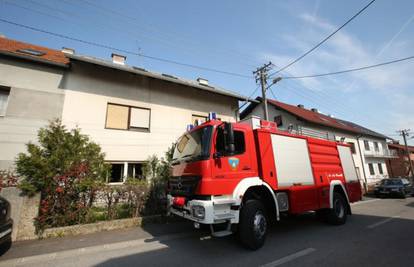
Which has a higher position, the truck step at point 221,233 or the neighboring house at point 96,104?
the neighboring house at point 96,104

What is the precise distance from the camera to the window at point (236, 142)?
453 centimetres

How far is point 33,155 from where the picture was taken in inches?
222

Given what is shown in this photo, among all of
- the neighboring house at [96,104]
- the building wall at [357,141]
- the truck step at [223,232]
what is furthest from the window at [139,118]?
the building wall at [357,141]

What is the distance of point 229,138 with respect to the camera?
14.4 ft

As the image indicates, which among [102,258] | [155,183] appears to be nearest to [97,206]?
[155,183]

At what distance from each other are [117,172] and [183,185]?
19.4 ft

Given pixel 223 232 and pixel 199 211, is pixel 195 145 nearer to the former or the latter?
pixel 199 211

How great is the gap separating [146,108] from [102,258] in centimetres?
749

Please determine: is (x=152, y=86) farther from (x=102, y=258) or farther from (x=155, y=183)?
(x=102, y=258)

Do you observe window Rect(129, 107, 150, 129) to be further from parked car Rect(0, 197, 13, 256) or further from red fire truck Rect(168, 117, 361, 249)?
parked car Rect(0, 197, 13, 256)

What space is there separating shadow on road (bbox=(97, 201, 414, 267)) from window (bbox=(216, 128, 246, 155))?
2154 mm

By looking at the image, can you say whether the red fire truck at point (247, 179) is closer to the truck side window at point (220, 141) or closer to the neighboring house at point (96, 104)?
the truck side window at point (220, 141)

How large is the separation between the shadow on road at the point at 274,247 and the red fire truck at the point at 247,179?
0.45m

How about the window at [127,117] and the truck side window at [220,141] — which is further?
the window at [127,117]
